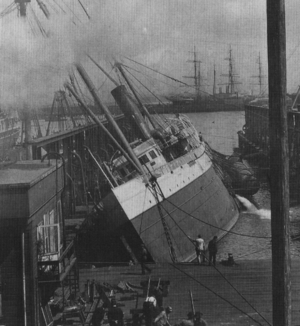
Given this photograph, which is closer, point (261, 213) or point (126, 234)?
point (126, 234)

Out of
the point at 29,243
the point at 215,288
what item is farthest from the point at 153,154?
the point at 29,243

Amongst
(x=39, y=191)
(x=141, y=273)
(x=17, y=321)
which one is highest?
(x=39, y=191)

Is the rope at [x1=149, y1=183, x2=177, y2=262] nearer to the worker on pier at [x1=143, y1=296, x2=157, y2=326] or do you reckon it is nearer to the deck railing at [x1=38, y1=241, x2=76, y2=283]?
the deck railing at [x1=38, y1=241, x2=76, y2=283]

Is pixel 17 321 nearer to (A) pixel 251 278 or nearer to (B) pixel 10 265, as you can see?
(B) pixel 10 265

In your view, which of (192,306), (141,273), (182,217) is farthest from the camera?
(182,217)

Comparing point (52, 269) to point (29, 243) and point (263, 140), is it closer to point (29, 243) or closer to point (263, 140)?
point (29, 243)

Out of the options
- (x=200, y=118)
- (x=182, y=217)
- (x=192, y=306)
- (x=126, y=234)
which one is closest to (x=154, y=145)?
(x=182, y=217)
